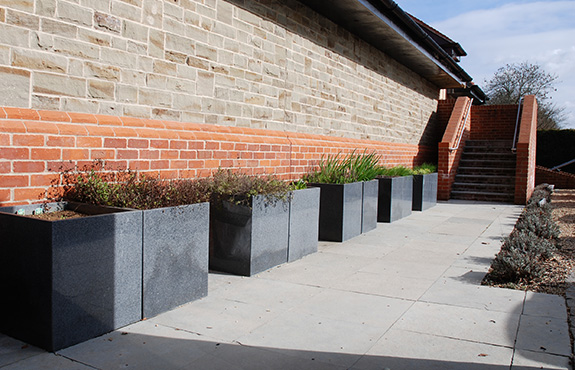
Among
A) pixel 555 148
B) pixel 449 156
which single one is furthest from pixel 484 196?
pixel 555 148

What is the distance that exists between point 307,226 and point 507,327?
8.67ft

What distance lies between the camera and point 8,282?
3.08 m

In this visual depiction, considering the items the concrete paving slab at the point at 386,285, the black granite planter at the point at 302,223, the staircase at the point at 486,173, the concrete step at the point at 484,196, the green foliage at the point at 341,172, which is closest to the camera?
the concrete paving slab at the point at 386,285

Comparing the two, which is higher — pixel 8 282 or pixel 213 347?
pixel 8 282

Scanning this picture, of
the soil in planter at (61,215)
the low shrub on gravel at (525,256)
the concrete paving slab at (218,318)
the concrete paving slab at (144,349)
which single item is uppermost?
the soil in planter at (61,215)

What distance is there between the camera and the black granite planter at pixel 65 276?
113 inches

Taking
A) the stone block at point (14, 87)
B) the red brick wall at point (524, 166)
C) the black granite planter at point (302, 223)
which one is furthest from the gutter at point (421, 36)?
the stone block at point (14, 87)

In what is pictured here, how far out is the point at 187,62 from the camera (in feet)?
16.6

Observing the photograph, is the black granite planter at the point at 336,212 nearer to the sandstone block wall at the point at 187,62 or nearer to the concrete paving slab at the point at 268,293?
the sandstone block wall at the point at 187,62

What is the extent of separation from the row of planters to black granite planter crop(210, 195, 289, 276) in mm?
10

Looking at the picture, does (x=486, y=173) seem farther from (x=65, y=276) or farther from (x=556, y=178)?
(x=65, y=276)

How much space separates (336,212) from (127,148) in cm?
322

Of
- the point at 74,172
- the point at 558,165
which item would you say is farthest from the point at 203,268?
the point at 558,165

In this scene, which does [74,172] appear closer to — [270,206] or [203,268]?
[203,268]
